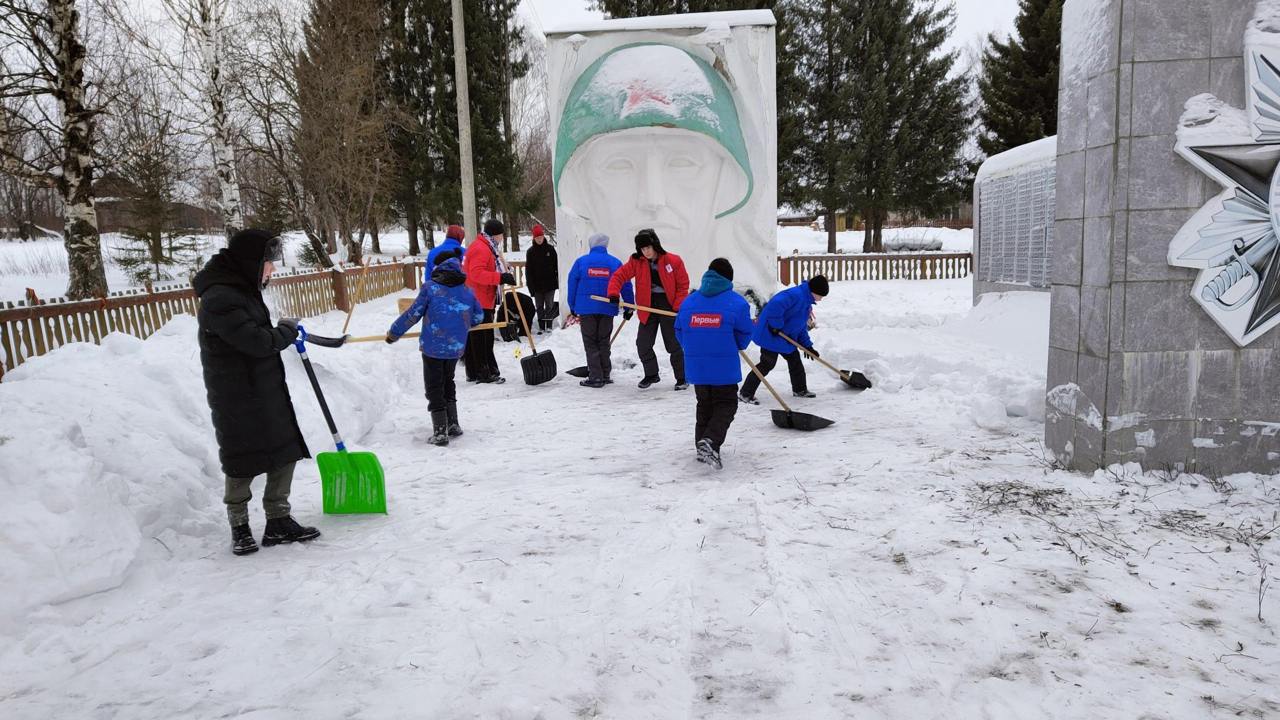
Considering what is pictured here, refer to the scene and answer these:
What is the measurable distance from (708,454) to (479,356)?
Result: 3.95m

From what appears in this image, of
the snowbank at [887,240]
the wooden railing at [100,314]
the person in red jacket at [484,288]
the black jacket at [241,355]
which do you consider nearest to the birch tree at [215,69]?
A: the wooden railing at [100,314]

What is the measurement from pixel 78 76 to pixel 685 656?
39.4 ft

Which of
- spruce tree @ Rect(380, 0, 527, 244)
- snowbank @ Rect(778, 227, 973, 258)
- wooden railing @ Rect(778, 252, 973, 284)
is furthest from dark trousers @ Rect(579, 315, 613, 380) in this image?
snowbank @ Rect(778, 227, 973, 258)

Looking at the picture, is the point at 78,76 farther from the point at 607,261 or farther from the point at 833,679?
the point at 833,679

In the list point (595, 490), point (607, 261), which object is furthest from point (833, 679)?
point (607, 261)

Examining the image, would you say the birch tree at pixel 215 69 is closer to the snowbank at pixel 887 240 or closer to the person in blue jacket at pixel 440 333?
the person in blue jacket at pixel 440 333

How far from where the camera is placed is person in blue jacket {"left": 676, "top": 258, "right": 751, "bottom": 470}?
4977 millimetres

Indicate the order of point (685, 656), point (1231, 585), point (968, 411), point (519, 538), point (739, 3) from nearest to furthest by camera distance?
point (685, 656) < point (1231, 585) < point (519, 538) < point (968, 411) < point (739, 3)

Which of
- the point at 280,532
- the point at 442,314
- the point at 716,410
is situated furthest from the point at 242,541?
the point at 716,410

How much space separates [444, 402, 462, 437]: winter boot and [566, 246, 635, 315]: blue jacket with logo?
2.11 m

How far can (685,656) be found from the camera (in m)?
2.69

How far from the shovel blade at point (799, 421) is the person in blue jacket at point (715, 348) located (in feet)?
3.08

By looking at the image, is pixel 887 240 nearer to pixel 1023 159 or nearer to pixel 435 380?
pixel 1023 159

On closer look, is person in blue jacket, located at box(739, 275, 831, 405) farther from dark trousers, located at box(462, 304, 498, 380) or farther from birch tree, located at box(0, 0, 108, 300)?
birch tree, located at box(0, 0, 108, 300)
